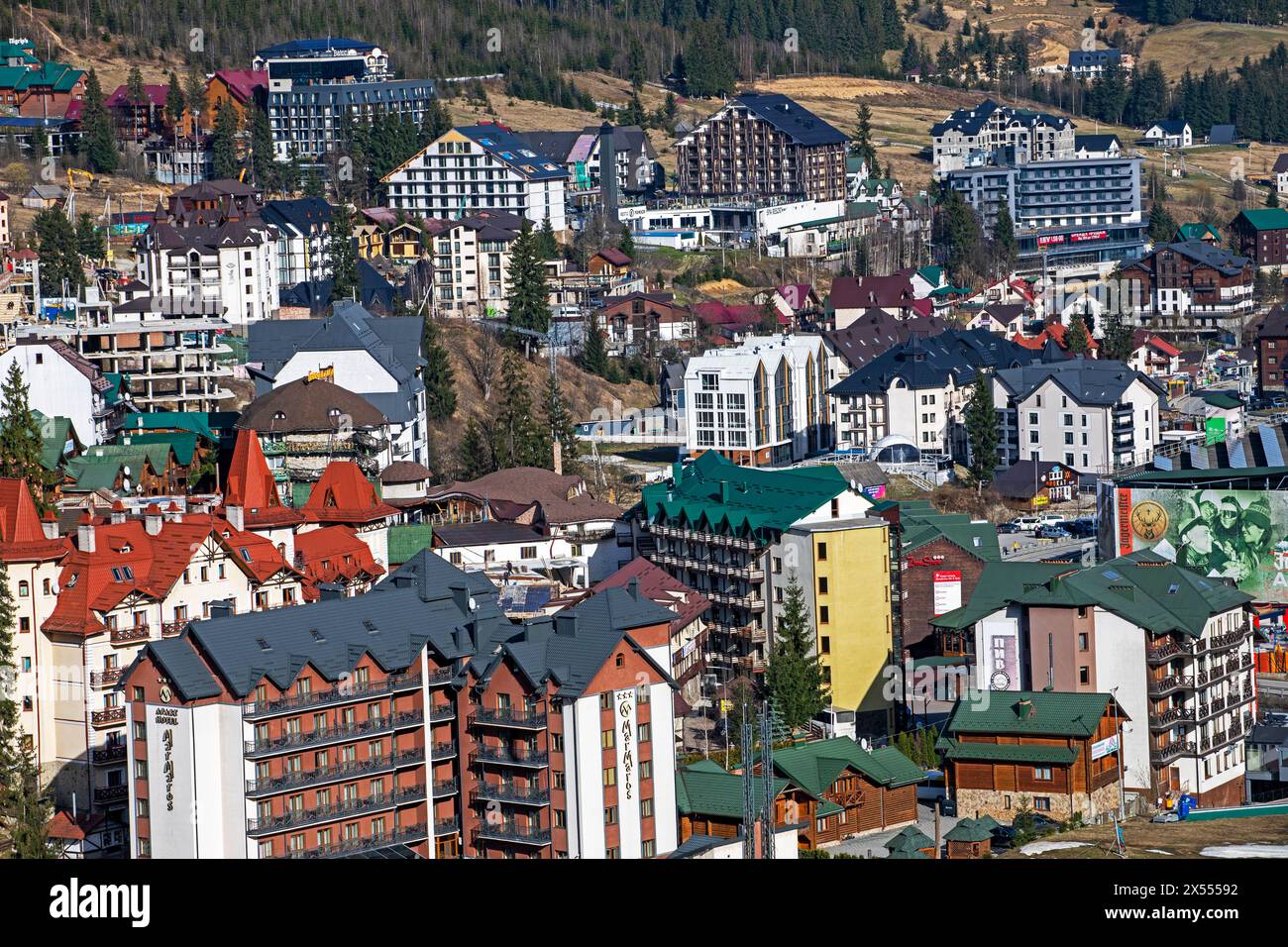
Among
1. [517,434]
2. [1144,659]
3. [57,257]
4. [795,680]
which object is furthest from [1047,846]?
[57,257]

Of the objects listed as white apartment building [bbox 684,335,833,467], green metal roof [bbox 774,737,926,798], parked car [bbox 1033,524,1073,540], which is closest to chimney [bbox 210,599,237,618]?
green metal roof [bbox 774,737,926,798]

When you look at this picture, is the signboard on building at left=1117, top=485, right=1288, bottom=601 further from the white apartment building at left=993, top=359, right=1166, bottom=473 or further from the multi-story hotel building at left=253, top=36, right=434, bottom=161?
the multi-story hotel building at left=253, top=36, right=434, bottom=161

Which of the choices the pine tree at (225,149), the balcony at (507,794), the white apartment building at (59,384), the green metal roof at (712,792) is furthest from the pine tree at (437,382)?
the balcony at (507,794)

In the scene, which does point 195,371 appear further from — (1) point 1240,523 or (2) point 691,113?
(2) point 691,113

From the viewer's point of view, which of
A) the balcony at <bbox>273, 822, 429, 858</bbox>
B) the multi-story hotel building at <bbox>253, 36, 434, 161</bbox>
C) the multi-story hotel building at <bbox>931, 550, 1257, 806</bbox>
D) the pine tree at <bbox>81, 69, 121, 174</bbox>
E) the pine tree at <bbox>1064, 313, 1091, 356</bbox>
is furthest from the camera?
the multi-story hotel building at <bbox>253, 36, 434, 161</bbox>

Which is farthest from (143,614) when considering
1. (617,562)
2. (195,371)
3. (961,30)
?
(961,30)

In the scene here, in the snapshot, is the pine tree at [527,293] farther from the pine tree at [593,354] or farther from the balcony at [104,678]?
the balcony at [104,678]
